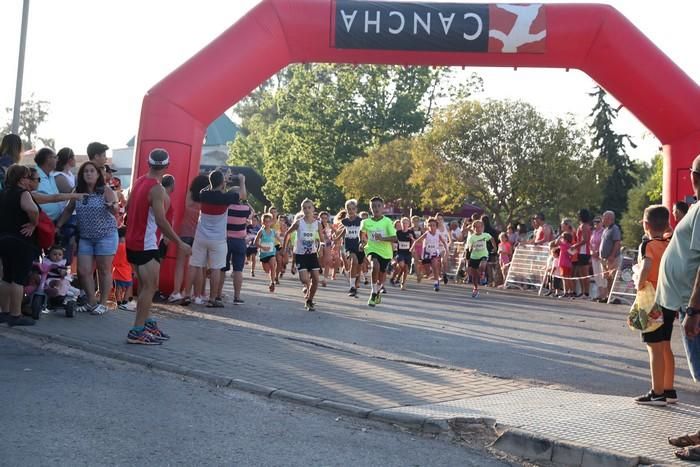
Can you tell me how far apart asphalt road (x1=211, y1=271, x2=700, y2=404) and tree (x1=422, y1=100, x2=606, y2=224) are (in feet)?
78.9

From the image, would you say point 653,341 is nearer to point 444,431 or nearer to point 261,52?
point 444,431

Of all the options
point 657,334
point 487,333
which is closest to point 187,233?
point 487,333

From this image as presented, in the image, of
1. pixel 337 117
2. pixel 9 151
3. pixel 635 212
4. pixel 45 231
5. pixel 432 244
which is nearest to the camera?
pixel 45 231

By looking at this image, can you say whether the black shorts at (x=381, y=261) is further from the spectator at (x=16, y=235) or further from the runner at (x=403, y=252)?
the spectator at (x=16, y=235)

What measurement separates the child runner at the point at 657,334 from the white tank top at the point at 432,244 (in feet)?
45.1

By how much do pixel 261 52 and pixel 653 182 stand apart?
2396 inches

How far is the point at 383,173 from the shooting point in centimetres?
5203

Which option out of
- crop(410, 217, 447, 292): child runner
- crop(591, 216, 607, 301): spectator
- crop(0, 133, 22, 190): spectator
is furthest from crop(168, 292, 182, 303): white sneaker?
crop(591, 216, 607, 301): spectator

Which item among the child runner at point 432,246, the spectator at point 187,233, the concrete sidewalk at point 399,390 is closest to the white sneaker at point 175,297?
the spectator at point 187,233

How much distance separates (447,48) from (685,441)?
10017 mm

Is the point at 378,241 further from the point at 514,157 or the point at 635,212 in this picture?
the point at 635,212

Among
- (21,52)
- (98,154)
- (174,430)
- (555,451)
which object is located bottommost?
(174,430)

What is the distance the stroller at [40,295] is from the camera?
10336mm

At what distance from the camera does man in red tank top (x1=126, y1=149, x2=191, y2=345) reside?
350 inches
